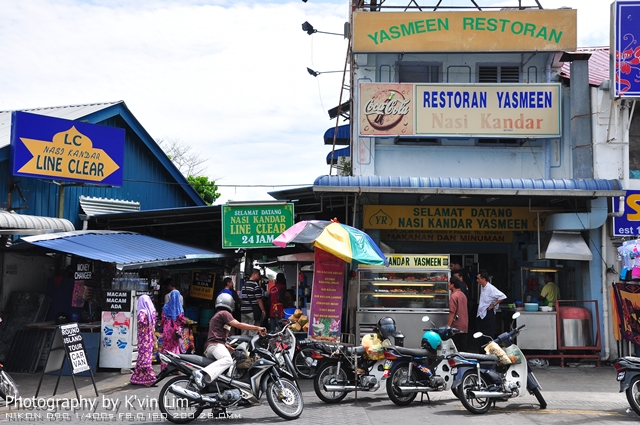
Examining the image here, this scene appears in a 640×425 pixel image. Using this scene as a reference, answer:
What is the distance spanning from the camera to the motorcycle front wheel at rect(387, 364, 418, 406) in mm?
10320

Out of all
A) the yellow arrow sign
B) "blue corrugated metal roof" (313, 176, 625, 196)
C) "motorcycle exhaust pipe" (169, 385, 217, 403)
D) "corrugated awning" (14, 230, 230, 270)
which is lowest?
"motorcycle exhaust pipe" (169, 385, 217, 403)

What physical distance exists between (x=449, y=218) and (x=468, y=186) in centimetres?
217

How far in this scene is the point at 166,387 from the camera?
29.4 ft

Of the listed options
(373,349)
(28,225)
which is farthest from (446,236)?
(28,225)

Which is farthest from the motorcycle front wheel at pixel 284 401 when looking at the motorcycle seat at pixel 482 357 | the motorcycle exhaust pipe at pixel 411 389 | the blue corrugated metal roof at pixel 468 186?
the blue corrugated metal roof at pixel 468 186

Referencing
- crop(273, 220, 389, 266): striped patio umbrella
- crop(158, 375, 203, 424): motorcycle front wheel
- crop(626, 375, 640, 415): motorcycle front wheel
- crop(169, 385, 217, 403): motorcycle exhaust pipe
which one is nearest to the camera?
crop(169, 385, 217, 403): motorcycle exhaust pipe

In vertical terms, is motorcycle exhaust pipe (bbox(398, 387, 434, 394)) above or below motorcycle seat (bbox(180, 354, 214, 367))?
below

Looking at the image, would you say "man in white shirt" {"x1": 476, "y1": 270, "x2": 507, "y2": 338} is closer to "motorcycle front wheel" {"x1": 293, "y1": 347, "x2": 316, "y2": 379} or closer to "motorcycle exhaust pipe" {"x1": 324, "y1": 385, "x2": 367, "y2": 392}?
"motorcycle front wheel" {"x1": 293, "y1": 347, "x2": 316, "y2": 379}

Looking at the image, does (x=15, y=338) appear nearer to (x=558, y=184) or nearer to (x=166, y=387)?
(x=166, y=387)

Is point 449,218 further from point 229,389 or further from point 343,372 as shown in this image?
point 229,389

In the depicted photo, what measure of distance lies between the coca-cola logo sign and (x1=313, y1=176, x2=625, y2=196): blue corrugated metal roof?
1.81 metres

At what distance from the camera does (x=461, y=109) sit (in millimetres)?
15297

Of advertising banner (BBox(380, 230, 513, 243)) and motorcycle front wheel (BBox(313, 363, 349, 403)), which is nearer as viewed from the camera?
motorcycle front wheel (BBox(313, 363, 349, 403))

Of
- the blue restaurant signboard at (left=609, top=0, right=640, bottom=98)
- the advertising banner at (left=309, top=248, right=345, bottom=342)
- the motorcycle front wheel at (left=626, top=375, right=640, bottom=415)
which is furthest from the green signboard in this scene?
the motorcycle front wheel at (left=626, top=375, right=640, bottom=415)
